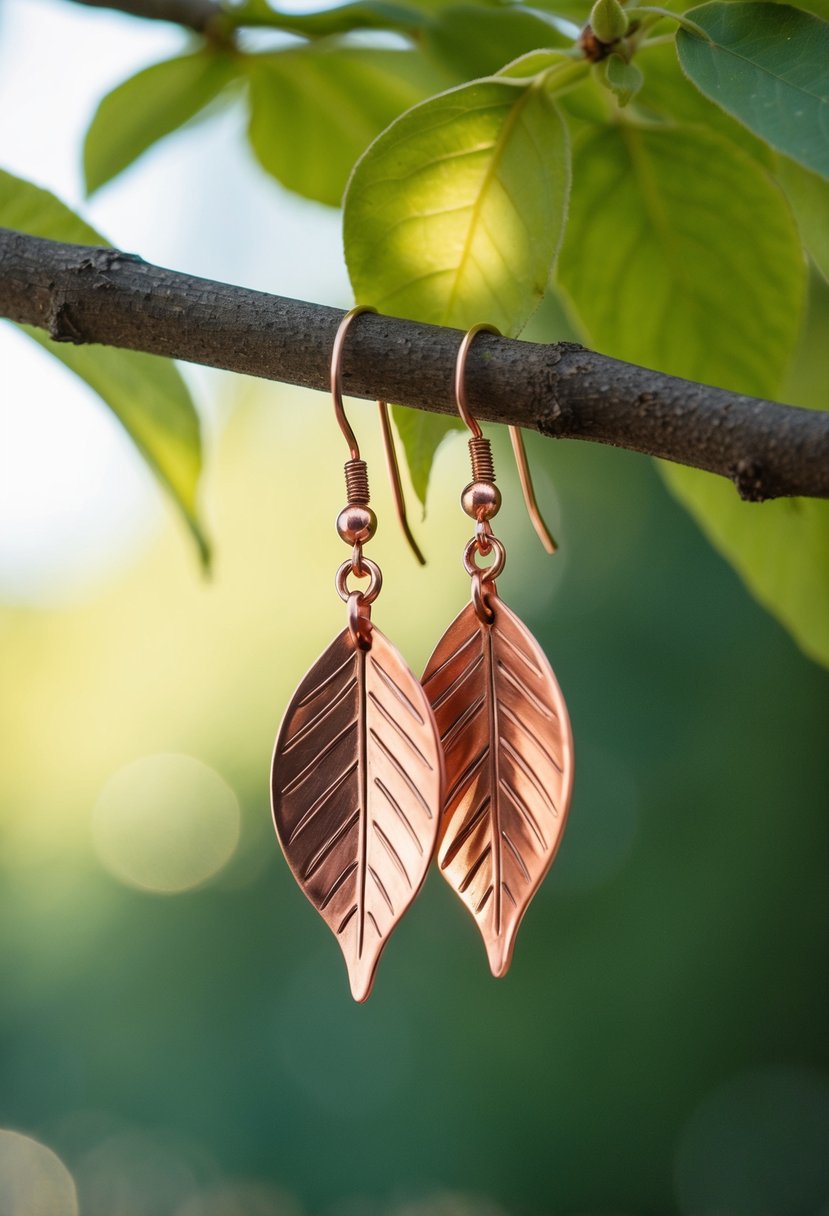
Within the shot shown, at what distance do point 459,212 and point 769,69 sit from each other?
9cm

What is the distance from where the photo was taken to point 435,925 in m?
1.78

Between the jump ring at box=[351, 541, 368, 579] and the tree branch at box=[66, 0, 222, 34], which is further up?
the tree branch at box=[66, 0, 222, 34]

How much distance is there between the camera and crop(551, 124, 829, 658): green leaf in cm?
34

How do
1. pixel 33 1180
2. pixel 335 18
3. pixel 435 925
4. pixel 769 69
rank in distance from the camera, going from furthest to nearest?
pixel 33 1180, pixel 435 925, pixel 335 18, pixel 769 69

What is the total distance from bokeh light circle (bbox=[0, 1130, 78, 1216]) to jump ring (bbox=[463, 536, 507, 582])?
6.67 feet

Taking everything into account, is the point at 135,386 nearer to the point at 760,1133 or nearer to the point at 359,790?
the point at 359,790

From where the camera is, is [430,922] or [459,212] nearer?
→ [459,212]

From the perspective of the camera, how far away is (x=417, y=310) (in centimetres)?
31

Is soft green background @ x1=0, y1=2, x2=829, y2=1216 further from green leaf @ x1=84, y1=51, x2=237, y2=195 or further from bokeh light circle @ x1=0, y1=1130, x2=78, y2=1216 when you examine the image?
green leaf @ x1=84, y1=51, x2=237, y2=195

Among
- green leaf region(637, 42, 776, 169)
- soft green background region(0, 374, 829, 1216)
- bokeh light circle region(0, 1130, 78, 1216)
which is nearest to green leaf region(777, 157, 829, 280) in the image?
green leaf region(637, 42, 776, 169)

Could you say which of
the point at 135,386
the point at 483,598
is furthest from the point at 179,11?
the point at 483,598

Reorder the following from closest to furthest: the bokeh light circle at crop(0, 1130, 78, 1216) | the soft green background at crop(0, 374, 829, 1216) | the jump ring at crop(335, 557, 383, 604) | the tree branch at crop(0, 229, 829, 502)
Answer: the tree branch at crop(0, 229, 829, 502) < the jump ring at crop(335, 557, 383, 604) < the soft green background at crop(0, 374, 829, 1216) < the bokeh light circle at crop(0, 1130, 78, 1216)

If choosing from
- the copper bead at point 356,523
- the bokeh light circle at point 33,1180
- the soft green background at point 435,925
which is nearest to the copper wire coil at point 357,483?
the copper bead at point 356,523

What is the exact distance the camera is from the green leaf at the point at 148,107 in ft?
1.32
